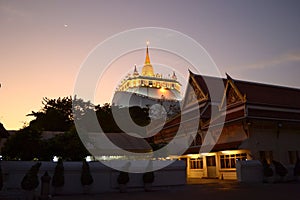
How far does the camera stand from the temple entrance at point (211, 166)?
2598 cm

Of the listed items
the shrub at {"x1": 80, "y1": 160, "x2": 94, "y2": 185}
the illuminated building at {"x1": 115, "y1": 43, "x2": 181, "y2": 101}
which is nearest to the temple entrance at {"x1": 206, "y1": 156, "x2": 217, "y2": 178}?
the shrub at {"x1": 80, "y1": 160, "x2": 94, "y2": 185}

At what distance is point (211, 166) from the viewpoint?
26406 mm

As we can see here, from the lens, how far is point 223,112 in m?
26.0

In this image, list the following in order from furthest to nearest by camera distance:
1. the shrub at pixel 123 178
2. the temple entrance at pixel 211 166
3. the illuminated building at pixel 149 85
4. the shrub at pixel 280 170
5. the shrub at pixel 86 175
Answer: the illuminated building at pixel 149 85
the temple entrance at pixel 211 166
the shrub at pixel 280 170
the shrub at pixel 123 178
the shrub at pixel 86 175

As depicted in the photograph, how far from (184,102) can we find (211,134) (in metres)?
7.28

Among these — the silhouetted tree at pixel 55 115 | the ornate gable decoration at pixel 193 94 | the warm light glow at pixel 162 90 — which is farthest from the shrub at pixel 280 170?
the warm light glow at pixel 162 90

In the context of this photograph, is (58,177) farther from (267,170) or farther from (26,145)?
(267,170)

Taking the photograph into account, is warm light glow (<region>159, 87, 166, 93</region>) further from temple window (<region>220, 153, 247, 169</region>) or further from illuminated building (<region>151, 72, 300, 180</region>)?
temple window (<region>220, 153, 247, 169</region>)

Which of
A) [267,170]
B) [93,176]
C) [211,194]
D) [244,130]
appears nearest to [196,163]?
[244,130]

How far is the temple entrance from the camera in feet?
85.3

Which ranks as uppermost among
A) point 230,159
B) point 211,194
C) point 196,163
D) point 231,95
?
point 231,95

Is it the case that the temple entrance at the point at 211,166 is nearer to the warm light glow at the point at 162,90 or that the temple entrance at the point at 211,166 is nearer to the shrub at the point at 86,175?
the shrub at the point at 86,175

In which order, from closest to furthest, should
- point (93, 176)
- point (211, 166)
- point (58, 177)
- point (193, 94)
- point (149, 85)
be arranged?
1. point (58, 177)
2. point (93, 176)
3. point (211, 166)
4. point (193, 94)
5. point (149, 85)

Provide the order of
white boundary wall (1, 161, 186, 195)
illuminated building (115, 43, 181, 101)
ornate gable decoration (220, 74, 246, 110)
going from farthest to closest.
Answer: illuminated building (115, 43, 181, 101), ornate gable decoration (220, 74, 246, 110), white boundary wall (1, 161, 186, 195)
